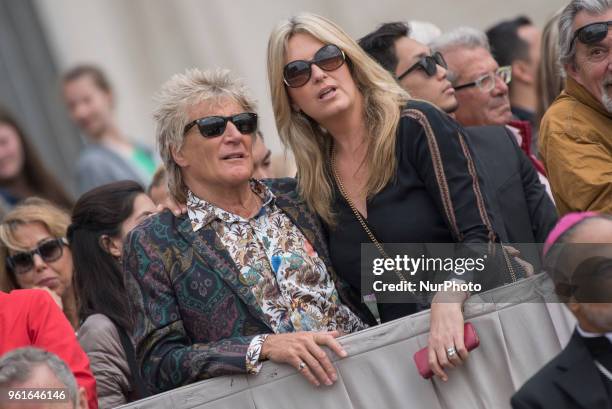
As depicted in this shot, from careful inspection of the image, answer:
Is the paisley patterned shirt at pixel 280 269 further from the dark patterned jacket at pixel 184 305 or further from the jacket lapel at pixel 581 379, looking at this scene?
the jacket lapel at pixel 581 379

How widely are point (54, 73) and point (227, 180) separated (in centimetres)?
680

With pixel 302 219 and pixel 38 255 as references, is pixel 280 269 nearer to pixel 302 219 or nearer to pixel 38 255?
pixel 302 219

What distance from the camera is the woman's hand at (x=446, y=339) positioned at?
4.59 metres

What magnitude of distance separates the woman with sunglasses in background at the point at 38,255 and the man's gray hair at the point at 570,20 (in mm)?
2433

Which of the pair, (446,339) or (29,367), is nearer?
(29,367)

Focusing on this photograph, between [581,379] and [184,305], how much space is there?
157cm

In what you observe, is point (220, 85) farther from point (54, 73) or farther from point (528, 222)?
point (54, 73)

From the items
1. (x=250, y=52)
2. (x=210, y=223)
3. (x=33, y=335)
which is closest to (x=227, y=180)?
(x=210, y=223)

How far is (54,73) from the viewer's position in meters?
11.5

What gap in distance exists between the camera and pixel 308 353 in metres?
4.68

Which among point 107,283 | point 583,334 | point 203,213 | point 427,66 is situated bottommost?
point 107,283

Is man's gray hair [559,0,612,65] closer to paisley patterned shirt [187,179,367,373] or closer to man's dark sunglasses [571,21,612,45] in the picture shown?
man's dark sunglasses [571,21,612,45]

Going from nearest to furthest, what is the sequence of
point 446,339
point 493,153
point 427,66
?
point 446,339
point 493,153
point 427,66

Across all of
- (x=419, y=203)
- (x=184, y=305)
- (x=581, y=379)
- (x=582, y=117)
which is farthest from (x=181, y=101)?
(x=581, y=379)
